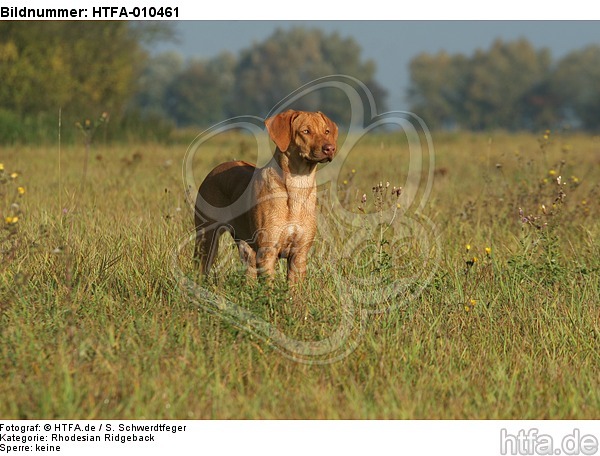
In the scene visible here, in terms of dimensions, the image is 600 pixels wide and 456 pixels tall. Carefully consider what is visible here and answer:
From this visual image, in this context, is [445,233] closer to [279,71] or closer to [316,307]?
[316,307]

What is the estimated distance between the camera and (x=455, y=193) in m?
11.4

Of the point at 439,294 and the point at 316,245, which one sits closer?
the point at 439,294

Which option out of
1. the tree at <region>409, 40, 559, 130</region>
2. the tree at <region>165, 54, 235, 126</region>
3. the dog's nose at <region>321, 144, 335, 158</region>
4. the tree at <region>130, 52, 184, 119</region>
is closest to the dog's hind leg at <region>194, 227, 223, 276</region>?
→ the dog's nose at <region>321, 144, 335, 158</region>

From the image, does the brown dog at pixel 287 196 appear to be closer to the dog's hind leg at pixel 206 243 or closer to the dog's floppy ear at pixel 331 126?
the dog's floppy ear at pixel 331 126

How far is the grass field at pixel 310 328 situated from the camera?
4.36 metres

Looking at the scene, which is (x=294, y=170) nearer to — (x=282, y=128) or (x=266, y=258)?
(x=282, y=128)

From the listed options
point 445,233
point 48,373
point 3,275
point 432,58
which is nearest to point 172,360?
point 48,373

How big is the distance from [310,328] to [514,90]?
354ft

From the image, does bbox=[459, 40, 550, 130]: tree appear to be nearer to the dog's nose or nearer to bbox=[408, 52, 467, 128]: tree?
bbox=[408, 52, 467, 128]: tree

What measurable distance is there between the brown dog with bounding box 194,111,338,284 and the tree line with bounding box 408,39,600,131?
94663 millimetres

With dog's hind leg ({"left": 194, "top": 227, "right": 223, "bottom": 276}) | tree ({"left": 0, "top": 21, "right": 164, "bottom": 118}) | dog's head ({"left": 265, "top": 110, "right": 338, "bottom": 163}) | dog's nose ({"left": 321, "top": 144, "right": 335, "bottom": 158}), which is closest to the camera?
dog's nose ({"left": 321, "top": 144, "right": 335, "bottom": 158})

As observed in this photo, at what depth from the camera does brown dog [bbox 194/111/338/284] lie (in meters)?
5.94

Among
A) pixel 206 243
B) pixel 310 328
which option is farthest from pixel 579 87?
pixel 310 328

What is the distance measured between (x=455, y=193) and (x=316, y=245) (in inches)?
186
